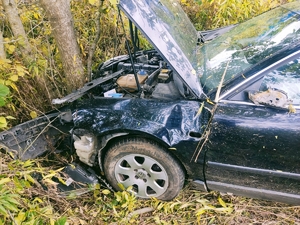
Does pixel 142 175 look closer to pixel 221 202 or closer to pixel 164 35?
pixel 221 202

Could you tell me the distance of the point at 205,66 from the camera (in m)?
2.29

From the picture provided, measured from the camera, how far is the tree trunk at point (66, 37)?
9.32 feet

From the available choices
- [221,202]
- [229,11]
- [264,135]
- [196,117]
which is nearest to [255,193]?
[221,202]

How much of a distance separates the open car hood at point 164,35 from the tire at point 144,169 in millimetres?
576

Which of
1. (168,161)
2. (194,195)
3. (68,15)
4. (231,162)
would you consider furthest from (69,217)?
(68,15)

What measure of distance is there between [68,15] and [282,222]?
278 cm

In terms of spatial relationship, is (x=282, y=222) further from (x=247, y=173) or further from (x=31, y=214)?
(x=31, y=214)

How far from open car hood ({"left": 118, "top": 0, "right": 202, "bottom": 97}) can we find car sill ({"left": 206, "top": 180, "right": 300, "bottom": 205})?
2.39ft

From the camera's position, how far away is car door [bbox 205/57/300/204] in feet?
6.05

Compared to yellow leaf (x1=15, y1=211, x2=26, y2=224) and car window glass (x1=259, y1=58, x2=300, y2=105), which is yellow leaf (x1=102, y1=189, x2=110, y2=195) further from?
car window glass (x1=259, y1=58, x2=300, y2=105)

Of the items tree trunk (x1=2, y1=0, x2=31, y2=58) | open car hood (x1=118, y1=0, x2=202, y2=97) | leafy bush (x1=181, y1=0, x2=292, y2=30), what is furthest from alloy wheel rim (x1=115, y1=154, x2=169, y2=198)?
leafy bush (x1=181, y1=0, x2=292, y2=30)

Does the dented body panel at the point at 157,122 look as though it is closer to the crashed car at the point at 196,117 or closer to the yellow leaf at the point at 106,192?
the crashed car at the point at 196,117

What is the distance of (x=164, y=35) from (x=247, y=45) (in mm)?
716

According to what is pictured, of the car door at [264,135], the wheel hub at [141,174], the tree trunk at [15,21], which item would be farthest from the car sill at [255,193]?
the tree trunk at [15,21]
